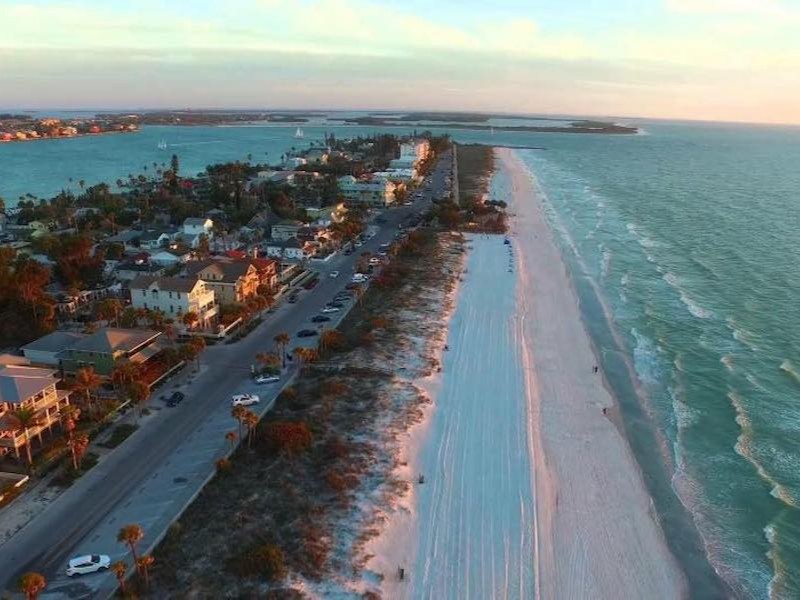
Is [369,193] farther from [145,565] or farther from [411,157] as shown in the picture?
[145,565]

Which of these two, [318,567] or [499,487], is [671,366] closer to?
[499,487]

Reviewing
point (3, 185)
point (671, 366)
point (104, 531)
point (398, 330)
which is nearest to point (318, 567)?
point (104, 531)

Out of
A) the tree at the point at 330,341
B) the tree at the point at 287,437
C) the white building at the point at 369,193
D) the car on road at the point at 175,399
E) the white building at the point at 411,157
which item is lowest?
the car on road at the point at 175,399

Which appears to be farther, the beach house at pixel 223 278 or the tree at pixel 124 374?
the beach house at pixel 223 278

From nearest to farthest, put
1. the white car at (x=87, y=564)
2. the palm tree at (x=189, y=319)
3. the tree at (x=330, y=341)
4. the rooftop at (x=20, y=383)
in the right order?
the white car at (x=87, y=564) < the rooftop at (x=20, y=383) < the tree at (x=330, y=341) < the palm tree at (x=189, y=319)

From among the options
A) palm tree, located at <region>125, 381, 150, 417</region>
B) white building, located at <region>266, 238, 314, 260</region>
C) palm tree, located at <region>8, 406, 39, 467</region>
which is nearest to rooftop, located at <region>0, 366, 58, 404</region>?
palm tree, located at <region>8, 406, 39, 467</region>

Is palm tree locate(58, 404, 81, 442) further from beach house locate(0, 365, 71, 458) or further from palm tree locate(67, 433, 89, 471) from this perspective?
palm tree locate(67, 433, 89, 471)

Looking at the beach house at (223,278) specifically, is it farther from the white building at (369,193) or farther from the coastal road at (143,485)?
the white building at (369,193)

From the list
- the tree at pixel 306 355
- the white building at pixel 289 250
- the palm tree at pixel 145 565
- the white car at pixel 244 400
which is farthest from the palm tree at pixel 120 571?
the white building at pixel 289 250
